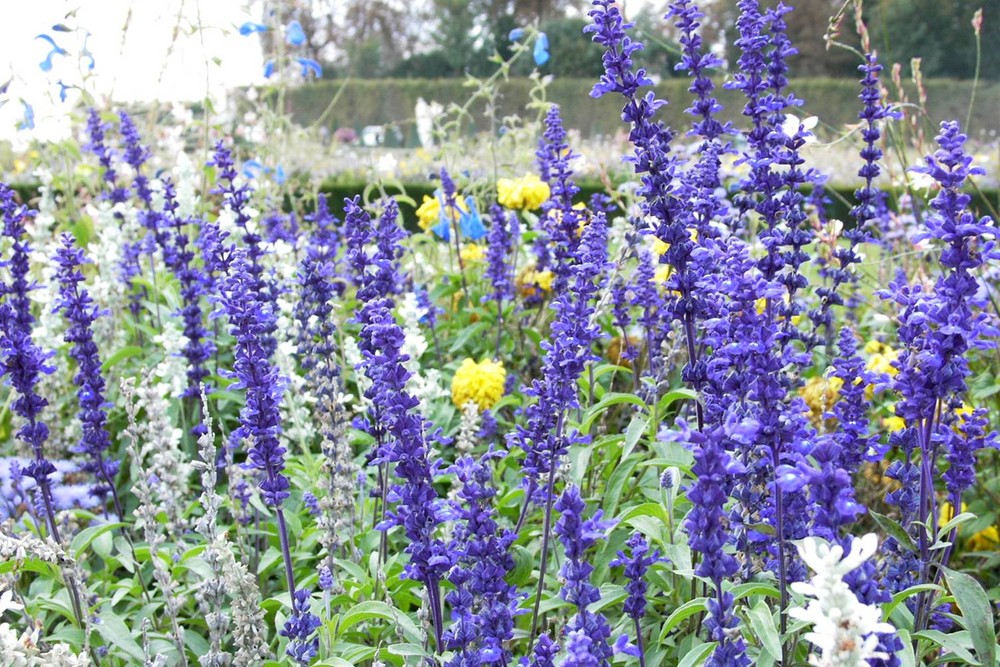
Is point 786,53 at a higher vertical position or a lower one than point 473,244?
higher

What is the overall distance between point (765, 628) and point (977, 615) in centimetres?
46

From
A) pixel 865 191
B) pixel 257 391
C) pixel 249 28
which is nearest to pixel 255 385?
pixel 257 391

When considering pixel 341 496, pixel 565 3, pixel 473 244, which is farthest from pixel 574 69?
pixel 341 496

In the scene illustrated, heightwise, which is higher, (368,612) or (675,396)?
(675,396)

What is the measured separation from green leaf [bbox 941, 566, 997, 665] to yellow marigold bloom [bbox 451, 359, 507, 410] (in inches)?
76.5

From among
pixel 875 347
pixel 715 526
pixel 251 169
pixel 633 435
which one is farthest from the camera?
pixel 251 169

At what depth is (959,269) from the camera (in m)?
2.01

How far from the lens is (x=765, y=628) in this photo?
1890mm

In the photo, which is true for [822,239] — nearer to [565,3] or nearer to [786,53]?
[786,53]

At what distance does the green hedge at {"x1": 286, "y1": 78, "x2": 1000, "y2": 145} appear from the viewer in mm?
28984

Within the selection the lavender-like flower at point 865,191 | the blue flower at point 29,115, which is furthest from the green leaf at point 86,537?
the blue flower at point 29,115

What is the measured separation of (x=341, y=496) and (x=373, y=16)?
5199 cm

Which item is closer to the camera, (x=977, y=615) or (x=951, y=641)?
(x=977, y=615)

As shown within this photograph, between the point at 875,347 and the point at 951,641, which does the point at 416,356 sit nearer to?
the point at 875,347
